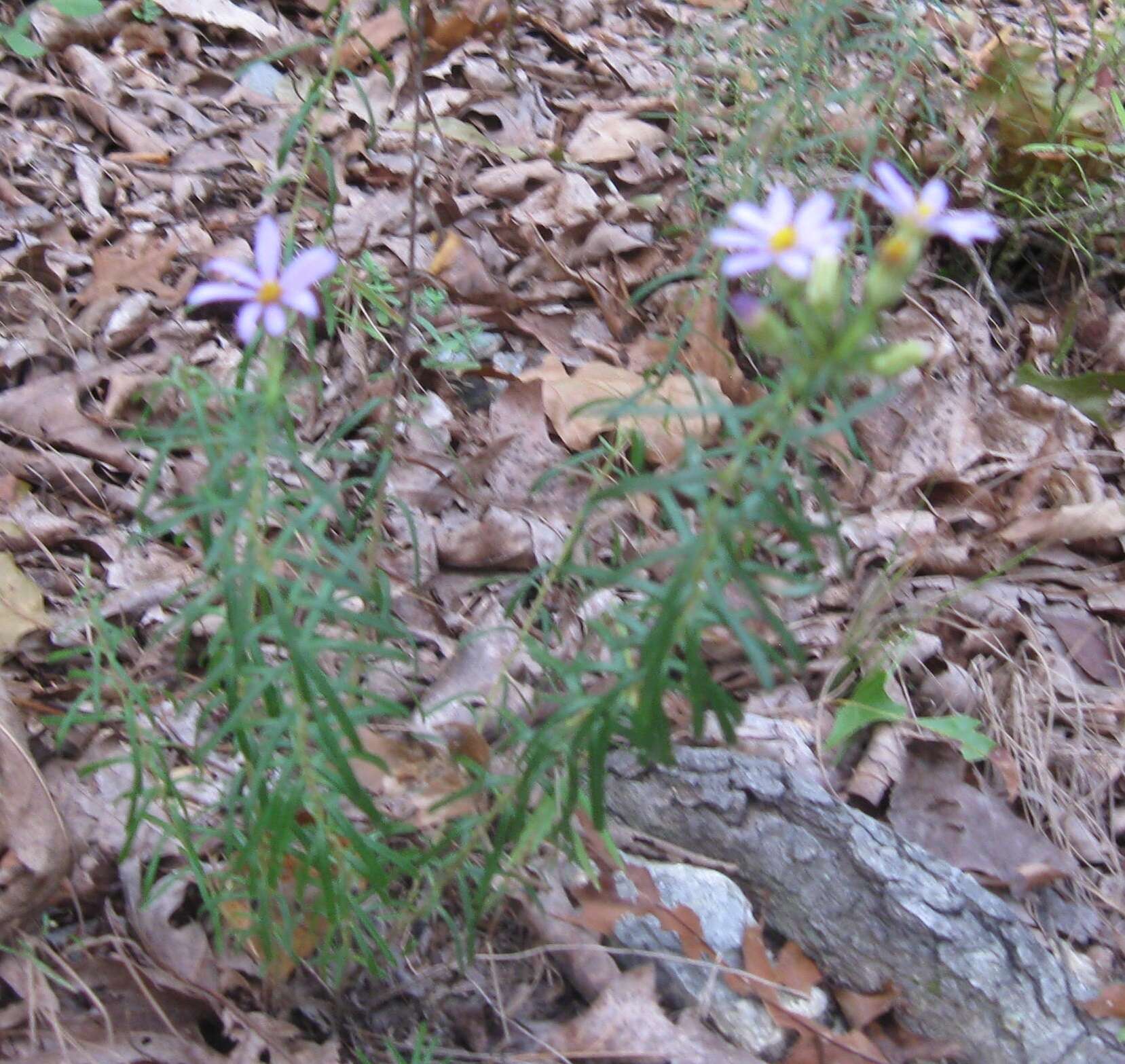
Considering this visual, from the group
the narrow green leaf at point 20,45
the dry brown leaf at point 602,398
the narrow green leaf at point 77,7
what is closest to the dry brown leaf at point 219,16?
the narrow green leaf at point 77,7

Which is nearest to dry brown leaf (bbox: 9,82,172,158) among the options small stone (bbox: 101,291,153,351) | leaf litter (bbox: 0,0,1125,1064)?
leaf litter (bbox: 0,0,1125,1064)

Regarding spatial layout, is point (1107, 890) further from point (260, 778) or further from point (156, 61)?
point (156, 61)

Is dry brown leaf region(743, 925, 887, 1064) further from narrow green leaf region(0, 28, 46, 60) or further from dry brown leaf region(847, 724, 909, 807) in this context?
narrow green leaf region(0, 28, 46, 60)

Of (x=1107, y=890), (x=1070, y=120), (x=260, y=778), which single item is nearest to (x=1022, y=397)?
(x=1070, y=120)

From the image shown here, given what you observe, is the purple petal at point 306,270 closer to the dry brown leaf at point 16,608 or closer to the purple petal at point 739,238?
the purple petal at point 739,238

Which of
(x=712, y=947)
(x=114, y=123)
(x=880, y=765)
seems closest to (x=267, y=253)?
(x=712, y=947)
